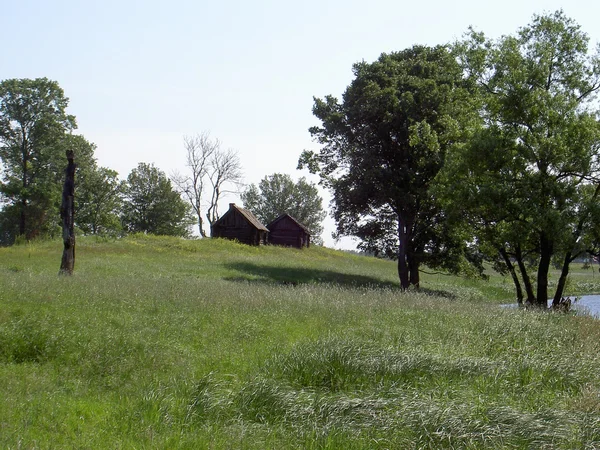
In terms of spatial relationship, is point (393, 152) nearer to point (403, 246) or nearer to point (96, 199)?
point (403, 246)

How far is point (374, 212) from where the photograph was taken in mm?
38656

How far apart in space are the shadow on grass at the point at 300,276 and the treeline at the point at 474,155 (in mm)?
2847

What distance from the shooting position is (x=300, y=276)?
131ft

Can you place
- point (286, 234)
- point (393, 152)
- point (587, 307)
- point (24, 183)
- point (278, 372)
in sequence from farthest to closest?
1. point (286, 234)
2. point (24, 183)
3. point (393, 152)
4. point (587, 307)
5. point (278, 372)

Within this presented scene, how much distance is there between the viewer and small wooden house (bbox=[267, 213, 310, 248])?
7119 cm

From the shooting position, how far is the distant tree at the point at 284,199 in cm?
11700

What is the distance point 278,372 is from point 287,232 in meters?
61.0

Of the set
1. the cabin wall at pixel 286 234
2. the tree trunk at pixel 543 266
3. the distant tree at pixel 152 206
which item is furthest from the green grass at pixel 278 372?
the distant tree at pixel 152 206

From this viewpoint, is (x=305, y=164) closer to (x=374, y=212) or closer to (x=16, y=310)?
(x=374, y=212)

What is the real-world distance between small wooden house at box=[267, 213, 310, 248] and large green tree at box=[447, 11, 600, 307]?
1718 inches

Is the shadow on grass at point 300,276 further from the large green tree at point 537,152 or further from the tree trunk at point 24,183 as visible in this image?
the tree trunk at point 24,183

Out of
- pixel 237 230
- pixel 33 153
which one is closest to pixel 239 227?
pixel 237 230

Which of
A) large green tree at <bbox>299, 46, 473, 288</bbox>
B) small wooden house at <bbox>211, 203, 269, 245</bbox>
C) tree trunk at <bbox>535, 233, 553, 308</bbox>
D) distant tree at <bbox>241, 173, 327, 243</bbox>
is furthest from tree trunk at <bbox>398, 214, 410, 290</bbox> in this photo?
distant tree at <bbox>241, 173, 327, 243</bbox>

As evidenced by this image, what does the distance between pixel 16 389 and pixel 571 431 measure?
834cm
